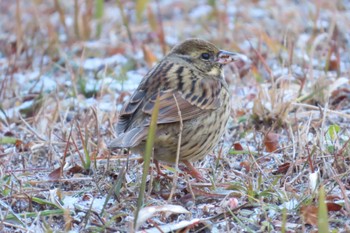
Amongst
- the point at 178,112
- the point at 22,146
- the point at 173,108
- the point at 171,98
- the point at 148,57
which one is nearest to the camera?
the point at 178,112

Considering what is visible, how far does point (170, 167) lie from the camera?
4465 millimetres

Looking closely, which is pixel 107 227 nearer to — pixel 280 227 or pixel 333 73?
pixel 280 227

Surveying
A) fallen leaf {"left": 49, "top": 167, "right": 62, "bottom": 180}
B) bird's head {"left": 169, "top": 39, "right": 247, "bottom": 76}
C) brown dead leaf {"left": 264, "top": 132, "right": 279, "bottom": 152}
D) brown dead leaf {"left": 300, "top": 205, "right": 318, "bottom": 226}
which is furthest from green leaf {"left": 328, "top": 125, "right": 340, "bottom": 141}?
fallen leaf {"left": 49, "top": 167, "right": 62, "bottom": 180}

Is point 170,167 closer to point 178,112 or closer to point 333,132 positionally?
point 178,112

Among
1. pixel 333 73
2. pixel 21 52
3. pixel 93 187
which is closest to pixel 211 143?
pixel 93 187

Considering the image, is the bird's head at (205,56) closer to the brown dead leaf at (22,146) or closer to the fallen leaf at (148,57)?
the brown dead leaf at (22,146)

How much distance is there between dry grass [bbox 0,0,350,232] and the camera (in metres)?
3.78

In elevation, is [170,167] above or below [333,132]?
below

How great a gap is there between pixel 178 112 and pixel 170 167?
19.8 inches

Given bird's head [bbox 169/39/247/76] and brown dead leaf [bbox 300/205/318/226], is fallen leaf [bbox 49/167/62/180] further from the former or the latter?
brown dead leaf [bbox 300/205/318/226]

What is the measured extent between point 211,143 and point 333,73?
2388mm

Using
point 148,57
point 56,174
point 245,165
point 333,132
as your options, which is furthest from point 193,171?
point 148,57

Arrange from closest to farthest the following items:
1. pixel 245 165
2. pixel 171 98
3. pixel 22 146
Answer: pixel 171 98, pixel 245 165, pixel 22 146

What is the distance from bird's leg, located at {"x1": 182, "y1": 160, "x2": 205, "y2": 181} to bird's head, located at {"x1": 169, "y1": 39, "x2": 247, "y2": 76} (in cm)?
71
